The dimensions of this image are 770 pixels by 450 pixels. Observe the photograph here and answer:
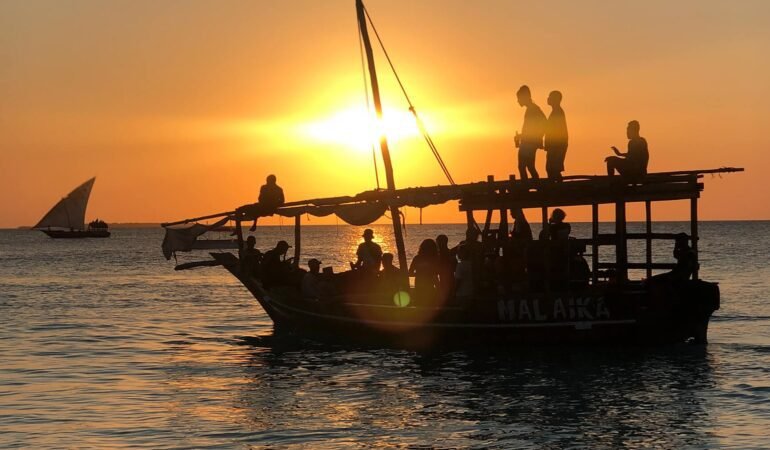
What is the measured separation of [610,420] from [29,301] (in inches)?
1374

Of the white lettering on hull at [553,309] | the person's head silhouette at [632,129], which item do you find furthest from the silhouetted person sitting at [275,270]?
the person's head silhouette at [632,129]

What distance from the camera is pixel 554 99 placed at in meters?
20.0

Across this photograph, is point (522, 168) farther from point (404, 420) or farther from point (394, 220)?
point (404, 420)

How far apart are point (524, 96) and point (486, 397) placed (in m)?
6.00

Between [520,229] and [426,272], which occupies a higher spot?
[520,229]

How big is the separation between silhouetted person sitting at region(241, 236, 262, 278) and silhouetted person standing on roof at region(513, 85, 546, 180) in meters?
9.05

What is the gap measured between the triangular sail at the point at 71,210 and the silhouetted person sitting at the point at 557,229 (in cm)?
12144

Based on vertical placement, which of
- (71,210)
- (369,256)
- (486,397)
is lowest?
(486,397)

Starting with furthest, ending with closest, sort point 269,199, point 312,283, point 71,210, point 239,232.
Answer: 1. point 71,210
2. point 239,232
3. point 269,199
4. point 312,283

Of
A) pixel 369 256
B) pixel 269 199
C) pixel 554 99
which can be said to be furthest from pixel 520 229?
pixel 269 199

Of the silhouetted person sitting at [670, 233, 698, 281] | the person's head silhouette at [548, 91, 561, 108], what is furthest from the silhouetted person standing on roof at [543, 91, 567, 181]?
the silhouetted person sitting at [670, 233, 698, 281]

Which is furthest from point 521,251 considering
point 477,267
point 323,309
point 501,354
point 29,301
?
point 29,301

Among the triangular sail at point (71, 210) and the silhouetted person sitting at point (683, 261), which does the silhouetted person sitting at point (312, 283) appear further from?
the triangular sail at point (71, 210)

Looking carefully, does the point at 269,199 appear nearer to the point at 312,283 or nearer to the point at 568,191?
the point at 312,283
